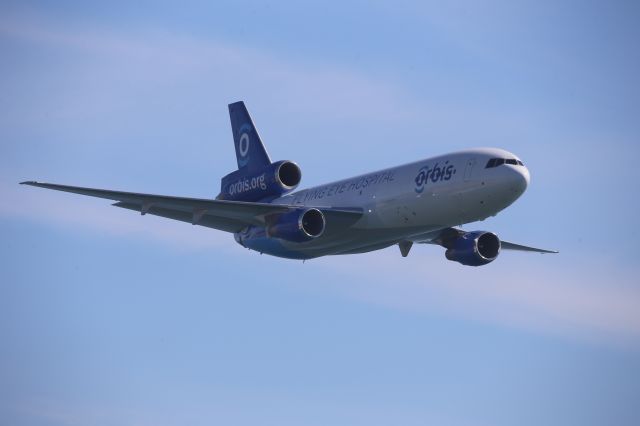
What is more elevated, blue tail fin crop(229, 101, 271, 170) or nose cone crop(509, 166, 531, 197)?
blue tail fin crop(229, 101, 271, 170)

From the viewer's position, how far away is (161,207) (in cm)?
6450

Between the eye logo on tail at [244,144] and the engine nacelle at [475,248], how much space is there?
15.2 meters

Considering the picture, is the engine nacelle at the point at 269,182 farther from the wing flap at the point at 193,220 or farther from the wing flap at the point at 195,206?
the wing flap at the point at 195,206

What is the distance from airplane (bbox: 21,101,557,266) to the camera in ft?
192

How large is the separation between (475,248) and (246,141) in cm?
1760

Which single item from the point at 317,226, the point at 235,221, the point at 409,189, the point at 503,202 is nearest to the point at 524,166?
the point at 503,202

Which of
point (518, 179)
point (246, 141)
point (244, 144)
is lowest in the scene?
point (518, 179)

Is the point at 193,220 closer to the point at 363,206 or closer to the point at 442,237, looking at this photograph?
the point at 363,206

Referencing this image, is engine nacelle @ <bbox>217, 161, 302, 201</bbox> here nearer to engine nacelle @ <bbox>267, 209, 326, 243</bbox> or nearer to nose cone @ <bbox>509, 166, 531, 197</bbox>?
engine nacelle @ <bbox>267, 209, 326, 243</bbox>

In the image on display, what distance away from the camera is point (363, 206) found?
63.2 m

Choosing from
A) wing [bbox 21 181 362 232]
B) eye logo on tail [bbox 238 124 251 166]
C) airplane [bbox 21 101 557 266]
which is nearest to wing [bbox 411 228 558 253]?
airplane [bbox 21 101 557 266]

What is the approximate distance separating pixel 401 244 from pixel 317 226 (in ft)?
26.9

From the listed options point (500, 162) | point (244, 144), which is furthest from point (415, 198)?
point (244, 144)

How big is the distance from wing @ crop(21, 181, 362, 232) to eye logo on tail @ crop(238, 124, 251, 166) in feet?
23.0
